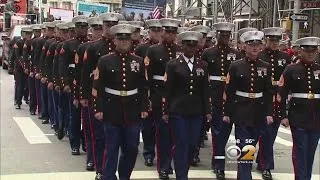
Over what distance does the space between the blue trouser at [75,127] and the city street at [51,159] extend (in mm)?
196

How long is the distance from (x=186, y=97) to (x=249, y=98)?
31.0 inches

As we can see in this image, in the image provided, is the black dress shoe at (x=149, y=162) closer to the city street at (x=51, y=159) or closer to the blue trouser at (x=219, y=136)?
the city street at (x=51, y=159)

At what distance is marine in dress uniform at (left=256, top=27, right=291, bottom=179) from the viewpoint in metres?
7.83

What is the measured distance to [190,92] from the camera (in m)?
6.95

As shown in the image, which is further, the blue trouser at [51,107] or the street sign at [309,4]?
the street sign at [309,4]

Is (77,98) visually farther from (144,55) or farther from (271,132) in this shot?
(271,132)

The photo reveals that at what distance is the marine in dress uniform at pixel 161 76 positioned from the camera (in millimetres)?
7770

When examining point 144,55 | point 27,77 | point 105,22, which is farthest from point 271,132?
point 27,77

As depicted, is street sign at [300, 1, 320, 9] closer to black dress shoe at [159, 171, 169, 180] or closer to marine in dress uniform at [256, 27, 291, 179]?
marine in dress uniform at [256, 27, 291, 179]

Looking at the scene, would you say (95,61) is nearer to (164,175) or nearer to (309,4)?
(164,175)

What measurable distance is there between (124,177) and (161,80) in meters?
1.56

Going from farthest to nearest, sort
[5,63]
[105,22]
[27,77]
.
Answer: [5,63]
[27,77]
[105,22]

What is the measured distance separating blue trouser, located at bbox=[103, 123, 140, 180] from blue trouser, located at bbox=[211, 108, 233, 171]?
59.4 inches

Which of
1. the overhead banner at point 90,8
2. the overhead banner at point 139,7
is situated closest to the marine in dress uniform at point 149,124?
the overhead banner at point 90,8
